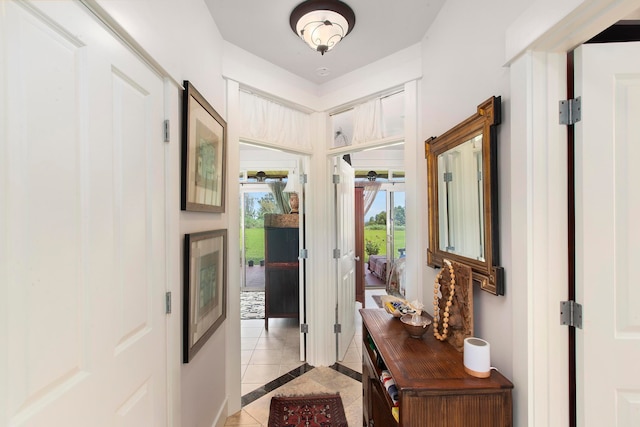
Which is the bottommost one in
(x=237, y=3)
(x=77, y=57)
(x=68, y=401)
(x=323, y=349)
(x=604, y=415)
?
(x=323, y=349)

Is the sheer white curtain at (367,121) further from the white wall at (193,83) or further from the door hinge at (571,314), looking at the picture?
the door hinge at (571,314)

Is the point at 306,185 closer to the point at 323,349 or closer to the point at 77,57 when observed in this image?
the point at 323,349

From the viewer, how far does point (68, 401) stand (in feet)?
2.51

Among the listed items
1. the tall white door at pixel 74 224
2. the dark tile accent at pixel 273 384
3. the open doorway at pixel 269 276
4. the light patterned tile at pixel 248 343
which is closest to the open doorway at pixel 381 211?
the open doorway at pixel 269 276

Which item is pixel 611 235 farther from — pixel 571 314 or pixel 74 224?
pixel 74 224

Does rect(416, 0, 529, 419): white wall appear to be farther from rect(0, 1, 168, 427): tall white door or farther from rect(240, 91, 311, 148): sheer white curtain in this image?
rect(0, 1, 168, 427): tall white door

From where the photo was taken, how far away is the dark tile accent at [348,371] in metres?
2.56

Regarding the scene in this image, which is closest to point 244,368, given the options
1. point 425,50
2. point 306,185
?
point 306,185

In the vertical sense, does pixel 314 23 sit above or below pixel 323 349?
above

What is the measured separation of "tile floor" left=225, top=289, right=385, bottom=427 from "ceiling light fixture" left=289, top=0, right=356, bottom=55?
8.58 ft

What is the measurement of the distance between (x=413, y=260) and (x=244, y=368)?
200cm

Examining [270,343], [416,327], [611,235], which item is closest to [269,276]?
[270,343]

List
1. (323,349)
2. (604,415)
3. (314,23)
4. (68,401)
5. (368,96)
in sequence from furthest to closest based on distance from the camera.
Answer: (323,349), (368,96), (314,23), (604,415), (68,401)

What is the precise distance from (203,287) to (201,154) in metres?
0.78
